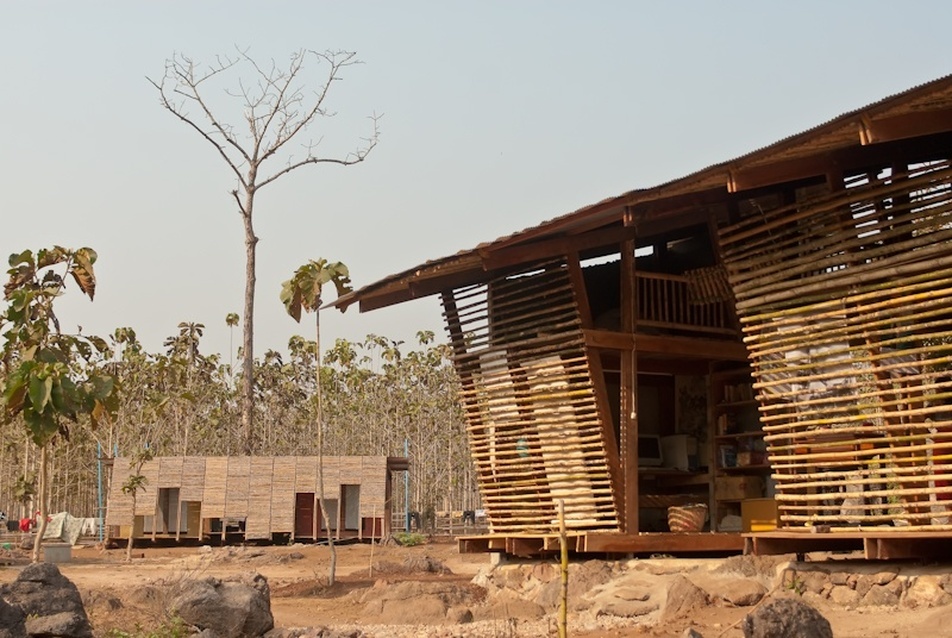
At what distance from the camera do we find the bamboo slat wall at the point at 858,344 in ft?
31.6

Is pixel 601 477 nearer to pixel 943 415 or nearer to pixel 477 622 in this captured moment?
pixel 477 622

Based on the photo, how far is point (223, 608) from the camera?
10.5 metres

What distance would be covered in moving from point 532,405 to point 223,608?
4584 mm

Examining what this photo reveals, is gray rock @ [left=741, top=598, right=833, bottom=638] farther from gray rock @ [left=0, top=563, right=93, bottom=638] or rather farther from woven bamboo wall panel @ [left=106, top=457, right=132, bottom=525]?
woven bamboo wall panel @ [left=106, top=457, right=132, bottom=525]

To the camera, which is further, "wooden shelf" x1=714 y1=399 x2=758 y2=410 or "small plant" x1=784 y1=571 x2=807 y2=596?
"wooden shelf" x1=714 y1=399 x2=758 y2=410

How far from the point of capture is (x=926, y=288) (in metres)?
9.71

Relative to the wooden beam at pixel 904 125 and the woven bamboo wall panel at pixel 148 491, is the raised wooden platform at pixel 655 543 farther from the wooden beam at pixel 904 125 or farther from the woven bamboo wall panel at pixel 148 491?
the woven bamboo wall panel at pixel 148 491

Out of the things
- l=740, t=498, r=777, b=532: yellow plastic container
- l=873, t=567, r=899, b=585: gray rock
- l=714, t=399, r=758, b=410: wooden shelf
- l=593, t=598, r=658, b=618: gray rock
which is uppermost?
l=714, t=399, r=758, b=410: wooden shelf

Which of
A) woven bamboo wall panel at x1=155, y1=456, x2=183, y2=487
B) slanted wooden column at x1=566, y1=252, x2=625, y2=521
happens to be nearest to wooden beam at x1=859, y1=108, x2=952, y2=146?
slanted wooden column at x1=566, y1=252, x2=625, y2=521

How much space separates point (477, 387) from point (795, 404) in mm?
4938

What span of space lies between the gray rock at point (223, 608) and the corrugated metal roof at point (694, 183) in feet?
13.2

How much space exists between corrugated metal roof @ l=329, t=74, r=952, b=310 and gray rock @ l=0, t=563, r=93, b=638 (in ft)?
16.3

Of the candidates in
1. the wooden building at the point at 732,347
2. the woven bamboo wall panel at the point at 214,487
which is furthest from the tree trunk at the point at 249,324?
the wooden building at the point at 732,347

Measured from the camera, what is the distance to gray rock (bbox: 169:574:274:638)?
411 inches
